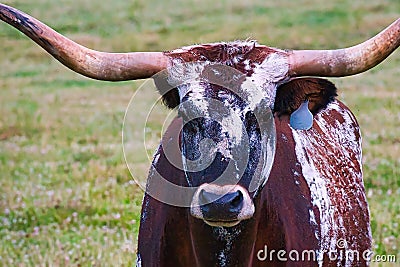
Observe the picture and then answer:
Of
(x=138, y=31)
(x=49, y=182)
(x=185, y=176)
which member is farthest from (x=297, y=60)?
(x=138, y=31)

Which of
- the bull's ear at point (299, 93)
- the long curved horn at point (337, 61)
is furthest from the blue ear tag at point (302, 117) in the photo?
the long curved horn at point (337, 61)

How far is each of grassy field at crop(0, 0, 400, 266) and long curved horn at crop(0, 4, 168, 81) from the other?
3.15 meters

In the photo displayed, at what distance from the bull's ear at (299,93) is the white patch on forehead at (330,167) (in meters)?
0.60

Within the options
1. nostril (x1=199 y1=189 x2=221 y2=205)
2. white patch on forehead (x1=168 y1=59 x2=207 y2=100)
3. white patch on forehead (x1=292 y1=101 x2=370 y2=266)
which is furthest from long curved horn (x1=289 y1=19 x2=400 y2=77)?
nostril (x1=199 y1=189 x2=221 y2=205)

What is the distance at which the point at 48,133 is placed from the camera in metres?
13.6

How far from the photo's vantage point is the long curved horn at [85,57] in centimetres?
437

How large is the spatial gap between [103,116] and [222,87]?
10612 millimetres

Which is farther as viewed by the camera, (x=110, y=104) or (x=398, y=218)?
(x=110, y=104)

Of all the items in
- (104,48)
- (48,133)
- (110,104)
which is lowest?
(48,133)

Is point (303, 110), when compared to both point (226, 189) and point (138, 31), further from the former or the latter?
point (138, 31)

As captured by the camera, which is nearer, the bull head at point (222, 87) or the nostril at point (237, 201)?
the nostril at point (237, 201)

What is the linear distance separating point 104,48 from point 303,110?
1980 cm

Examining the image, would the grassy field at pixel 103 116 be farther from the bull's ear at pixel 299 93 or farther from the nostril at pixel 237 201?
the nostril at pixel 237 201

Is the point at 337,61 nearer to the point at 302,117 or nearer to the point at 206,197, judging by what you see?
the point at 302,117
